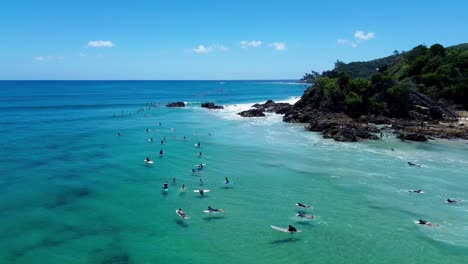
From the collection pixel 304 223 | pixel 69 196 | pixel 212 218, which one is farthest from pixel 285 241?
pixel 69 196

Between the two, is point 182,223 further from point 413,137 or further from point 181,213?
point 413,137

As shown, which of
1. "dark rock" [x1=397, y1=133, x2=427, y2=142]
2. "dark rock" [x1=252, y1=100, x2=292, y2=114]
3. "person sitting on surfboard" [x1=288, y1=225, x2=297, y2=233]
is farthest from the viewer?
"dark rock" [x1=252, y1=100, x2=292, y2=114]

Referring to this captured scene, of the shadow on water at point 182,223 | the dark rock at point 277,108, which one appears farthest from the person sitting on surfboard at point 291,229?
the dark rock at point 277,108

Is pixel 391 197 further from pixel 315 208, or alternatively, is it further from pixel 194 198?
pixel 194 198

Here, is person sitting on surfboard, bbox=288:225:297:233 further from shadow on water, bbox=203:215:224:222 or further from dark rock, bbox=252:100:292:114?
dark rock, bbox=252:100:292:114

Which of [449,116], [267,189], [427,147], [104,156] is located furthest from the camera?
[449,116]

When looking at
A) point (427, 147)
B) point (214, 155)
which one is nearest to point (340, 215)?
point (214, 155)

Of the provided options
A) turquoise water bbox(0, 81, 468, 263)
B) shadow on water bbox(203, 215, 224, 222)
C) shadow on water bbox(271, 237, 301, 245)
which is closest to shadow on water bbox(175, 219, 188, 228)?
turquoise water bbox(0, 81, 468, 263)

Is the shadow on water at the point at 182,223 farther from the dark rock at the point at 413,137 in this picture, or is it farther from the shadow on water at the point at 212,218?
the dark rock at the point at 413,137

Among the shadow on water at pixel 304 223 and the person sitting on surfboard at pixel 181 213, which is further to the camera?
the person sitting on surfboard at pixel 181 213
